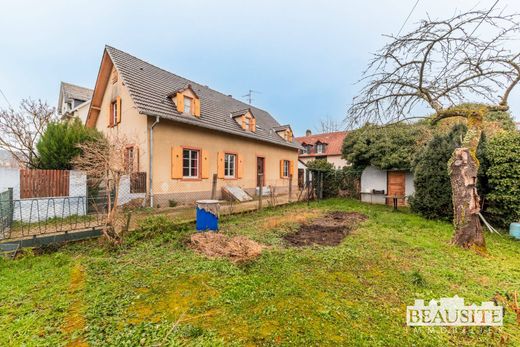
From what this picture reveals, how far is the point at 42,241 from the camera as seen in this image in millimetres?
4598

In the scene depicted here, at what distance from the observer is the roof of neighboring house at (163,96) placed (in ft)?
30.8

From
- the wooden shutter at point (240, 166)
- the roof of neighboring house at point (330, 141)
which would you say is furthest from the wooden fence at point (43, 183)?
the roof of neighboring house at point (330, 141)

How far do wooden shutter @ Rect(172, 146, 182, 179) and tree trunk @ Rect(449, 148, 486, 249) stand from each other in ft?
31.2

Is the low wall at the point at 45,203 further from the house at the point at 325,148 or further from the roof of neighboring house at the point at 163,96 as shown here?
the house at the point at 325,148

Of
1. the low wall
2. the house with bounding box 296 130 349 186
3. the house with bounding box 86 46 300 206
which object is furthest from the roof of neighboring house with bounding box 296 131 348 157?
the low wall

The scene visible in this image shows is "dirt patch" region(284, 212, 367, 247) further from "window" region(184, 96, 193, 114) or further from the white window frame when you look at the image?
"window" region(184, 96, 193, 114)

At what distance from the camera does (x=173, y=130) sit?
983cm

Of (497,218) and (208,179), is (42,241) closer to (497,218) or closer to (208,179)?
(208,179)

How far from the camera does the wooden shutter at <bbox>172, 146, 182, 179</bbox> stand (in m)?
9.70

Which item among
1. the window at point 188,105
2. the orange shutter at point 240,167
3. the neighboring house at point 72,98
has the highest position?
the neighboring house at point 72,98

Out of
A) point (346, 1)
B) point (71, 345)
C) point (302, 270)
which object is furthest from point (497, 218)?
point (71, 345)

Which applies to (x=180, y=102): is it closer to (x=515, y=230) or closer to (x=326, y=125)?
(x=515, y=230)

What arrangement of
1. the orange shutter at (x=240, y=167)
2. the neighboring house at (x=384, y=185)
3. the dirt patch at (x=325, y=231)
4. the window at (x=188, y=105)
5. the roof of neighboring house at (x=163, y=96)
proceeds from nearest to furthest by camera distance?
1. the dirt patch at (x=325, y=231)
2. the roof of neighboring house at (x=163, y=96)
3. the window at (x=188, y=105)
4. the orange shutter at (x=240, y=167)
5. the neighboring house at (x=384, y=185)

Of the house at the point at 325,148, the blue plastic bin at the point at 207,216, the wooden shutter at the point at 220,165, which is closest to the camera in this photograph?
the blue plastic bin at the point at 207,216
